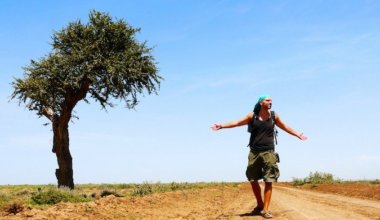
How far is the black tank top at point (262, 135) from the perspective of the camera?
1063cm

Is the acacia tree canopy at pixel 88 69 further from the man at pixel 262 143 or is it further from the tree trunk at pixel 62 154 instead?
the man at pixel 262 143

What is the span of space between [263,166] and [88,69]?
23.4 metres

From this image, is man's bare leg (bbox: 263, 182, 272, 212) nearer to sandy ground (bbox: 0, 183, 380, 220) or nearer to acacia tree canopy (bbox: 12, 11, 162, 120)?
sandy ground (bbox: 0, 183, 380, 220)

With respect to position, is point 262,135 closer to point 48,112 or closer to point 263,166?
point 263,166

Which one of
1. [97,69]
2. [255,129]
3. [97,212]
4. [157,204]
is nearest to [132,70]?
[97,69]

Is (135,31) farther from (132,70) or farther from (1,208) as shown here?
(1,208)

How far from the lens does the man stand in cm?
1050

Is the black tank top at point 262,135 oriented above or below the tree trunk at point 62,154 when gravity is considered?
below

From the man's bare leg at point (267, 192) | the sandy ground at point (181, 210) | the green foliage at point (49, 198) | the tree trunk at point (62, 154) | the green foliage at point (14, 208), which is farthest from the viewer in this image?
the tree trunk at point (62, 154)

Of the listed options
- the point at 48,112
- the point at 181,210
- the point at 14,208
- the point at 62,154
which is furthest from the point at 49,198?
the point at 48,112

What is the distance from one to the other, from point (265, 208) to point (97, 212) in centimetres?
535

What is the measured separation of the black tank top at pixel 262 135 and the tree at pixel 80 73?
2264cm

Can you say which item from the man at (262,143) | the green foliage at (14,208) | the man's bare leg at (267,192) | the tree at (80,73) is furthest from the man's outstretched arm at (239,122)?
the tree at (80,73)

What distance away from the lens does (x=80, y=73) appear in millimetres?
32406
